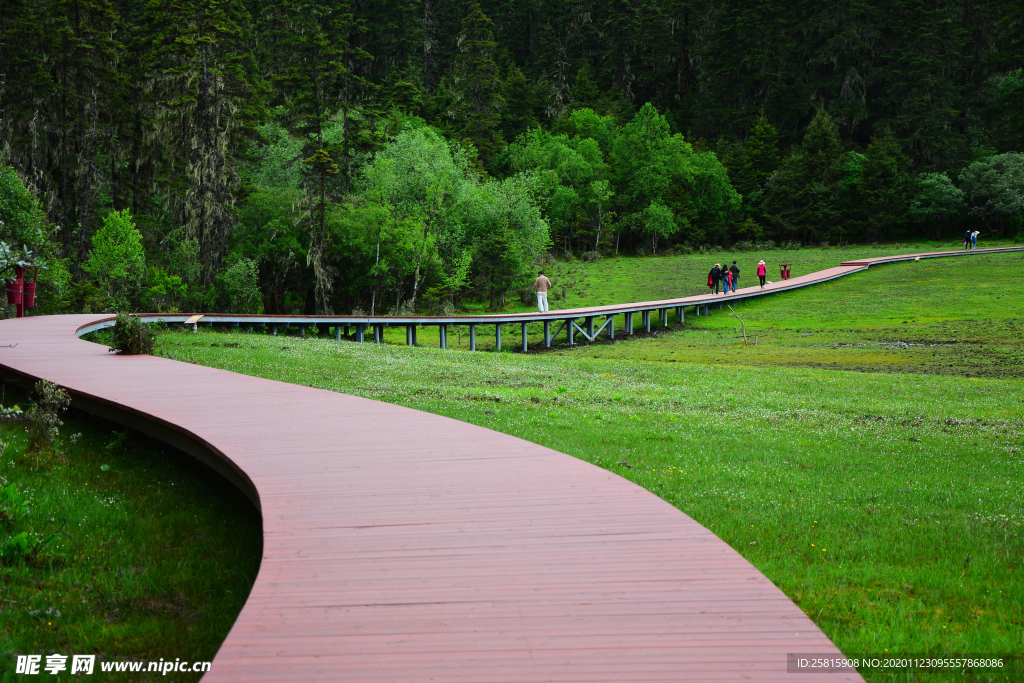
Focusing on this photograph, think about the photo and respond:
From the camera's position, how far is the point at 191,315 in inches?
926

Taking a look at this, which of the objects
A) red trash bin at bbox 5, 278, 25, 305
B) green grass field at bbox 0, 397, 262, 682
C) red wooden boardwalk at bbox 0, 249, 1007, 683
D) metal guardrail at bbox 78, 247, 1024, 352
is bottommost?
metal guardrail at bbox 78, 247, 1024, 352

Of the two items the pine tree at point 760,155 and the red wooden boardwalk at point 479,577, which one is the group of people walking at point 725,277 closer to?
the pine tree at point 760,155

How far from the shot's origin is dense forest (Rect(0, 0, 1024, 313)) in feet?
119

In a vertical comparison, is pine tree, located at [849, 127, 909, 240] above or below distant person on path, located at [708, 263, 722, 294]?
above

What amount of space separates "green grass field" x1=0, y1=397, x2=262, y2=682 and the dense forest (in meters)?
2.41

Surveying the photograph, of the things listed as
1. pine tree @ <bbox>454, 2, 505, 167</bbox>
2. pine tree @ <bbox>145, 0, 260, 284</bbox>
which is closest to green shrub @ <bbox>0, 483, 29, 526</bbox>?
pine tree @ <bbox>145, 0, 260, 284</bbox>

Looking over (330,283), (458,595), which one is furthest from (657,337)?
(458,595)

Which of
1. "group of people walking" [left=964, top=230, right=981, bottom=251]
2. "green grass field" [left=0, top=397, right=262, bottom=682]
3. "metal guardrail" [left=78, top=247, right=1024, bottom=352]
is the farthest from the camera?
"group of people walking" [left=964, top=230, right=981, bottom=251]

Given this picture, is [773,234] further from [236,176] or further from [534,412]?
[534,412]

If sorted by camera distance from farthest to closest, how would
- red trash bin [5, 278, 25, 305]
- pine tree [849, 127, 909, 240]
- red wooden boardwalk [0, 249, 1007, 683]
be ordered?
pine tree [849, 127, 909, 240], red trash bin [5, 278, 25, 305], red wooden boardwalk [0, 249, 1007, 683]

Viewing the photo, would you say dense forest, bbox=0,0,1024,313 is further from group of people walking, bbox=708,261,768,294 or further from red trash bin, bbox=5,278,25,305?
group of people walking, bbox=708,261,768,294

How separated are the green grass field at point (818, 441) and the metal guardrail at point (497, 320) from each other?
12.8 feet

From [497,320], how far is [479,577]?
2475cm

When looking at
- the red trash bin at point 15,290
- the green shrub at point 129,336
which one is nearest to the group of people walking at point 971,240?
the green shrub at point 129,336
